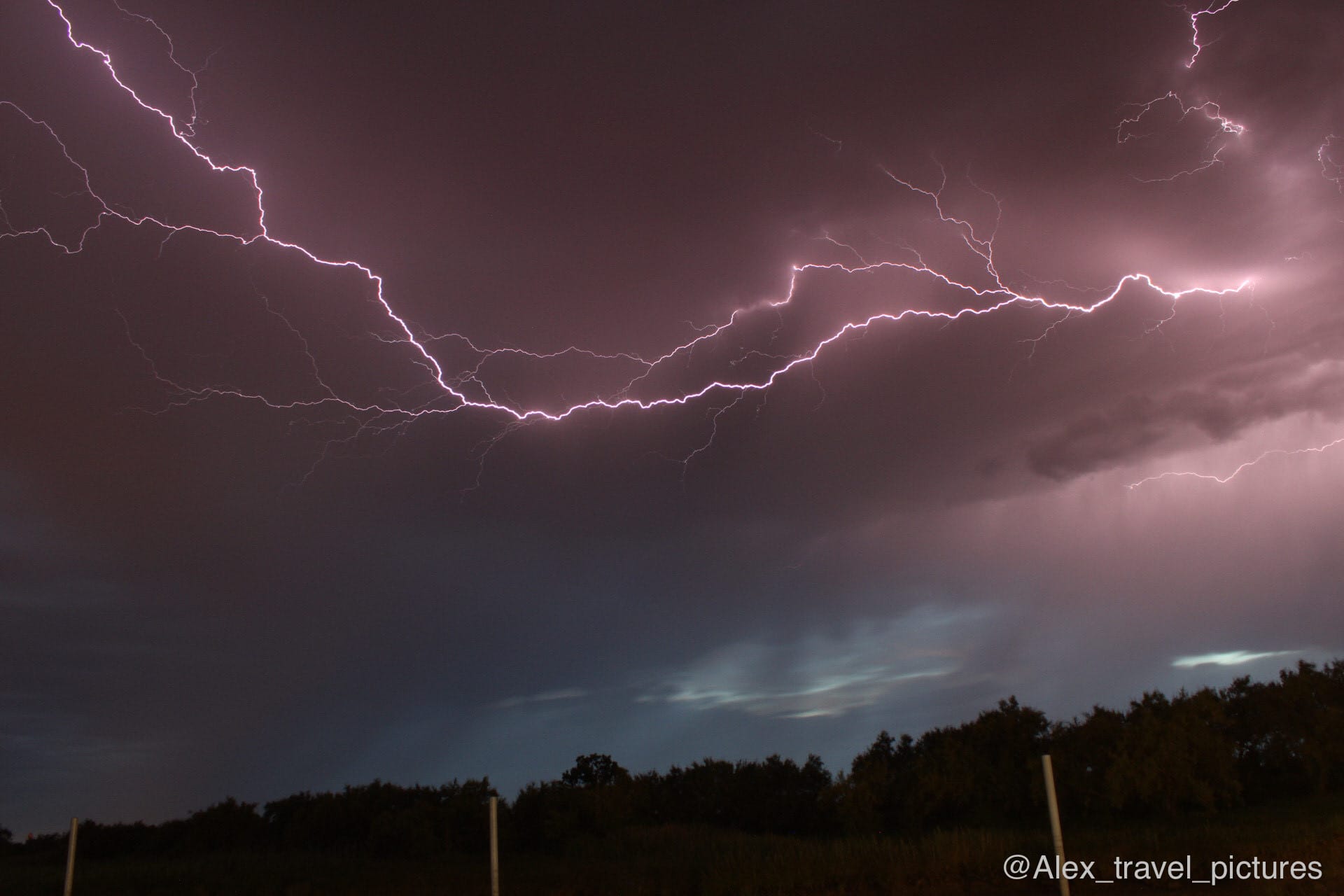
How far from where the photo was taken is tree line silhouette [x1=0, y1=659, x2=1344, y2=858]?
64.2ft

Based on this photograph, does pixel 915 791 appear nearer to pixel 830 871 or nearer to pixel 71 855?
pixel 830 871

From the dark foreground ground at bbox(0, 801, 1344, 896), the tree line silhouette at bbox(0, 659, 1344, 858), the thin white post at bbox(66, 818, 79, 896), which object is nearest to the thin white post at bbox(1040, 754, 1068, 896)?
the dark foreground ground at bbox(0, 801, 1344, 896)

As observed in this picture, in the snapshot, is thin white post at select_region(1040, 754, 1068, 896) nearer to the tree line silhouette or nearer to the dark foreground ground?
the dark foreground ground

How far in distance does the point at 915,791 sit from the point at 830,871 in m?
10.3

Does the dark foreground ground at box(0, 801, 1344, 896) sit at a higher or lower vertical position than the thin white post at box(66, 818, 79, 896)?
lower

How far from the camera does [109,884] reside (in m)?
17.7

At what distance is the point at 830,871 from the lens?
13641mm

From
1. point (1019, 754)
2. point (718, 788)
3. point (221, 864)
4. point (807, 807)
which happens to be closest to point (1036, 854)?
point (1019, 754)

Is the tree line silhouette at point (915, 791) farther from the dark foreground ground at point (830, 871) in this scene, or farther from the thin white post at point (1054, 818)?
the thin white post at point (1054, 818)

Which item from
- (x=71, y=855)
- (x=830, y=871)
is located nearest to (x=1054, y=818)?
(x=830, y=871)

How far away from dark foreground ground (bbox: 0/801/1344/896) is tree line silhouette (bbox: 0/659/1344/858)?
1.57 metres

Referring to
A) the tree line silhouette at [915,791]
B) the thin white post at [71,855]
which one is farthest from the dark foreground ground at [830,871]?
the thin white post at [71,855]

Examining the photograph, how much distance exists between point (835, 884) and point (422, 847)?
48.4ft

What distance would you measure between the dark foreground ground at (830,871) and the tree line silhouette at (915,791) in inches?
61.6
